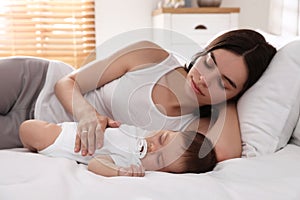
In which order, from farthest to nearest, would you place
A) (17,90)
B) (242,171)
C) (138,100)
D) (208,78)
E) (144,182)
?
(17,90) → (138,100) → (208,78) → (242,171) → (144,182)

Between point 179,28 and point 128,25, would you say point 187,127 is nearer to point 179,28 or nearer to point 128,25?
point 179,28

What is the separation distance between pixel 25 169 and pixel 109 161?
0.20 meters

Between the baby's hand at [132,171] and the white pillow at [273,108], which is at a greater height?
the white pillow at [273,108]

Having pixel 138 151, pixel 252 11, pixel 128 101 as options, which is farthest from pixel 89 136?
pixel 252 11

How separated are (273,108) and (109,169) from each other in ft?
1.68

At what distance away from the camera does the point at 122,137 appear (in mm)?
1084

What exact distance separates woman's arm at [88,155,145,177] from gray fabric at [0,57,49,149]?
460 mm

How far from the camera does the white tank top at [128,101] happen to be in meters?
1.24

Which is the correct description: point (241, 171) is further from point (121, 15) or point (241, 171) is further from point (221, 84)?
point (121, 15)

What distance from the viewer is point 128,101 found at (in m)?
1.29

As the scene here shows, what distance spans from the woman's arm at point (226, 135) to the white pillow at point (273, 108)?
19 mm

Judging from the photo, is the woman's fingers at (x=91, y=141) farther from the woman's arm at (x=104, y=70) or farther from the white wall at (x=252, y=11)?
the white wall at (x=252, y=11)

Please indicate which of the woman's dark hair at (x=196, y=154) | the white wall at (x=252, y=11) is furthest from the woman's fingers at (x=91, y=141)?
the white wall at (x=252, y=11)

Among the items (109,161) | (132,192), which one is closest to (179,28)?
(109,161)
